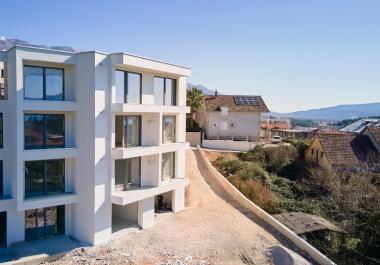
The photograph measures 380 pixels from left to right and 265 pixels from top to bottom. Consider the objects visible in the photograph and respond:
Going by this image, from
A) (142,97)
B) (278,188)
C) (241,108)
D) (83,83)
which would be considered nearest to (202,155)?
(278,188)

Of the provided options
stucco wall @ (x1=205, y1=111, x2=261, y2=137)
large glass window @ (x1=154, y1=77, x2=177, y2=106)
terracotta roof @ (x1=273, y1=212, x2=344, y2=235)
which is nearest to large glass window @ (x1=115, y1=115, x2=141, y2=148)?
large glass window @ (x1=154, y1=77, x2=177, y2=106)

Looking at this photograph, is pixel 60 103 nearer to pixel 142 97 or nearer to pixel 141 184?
pixel 142 97

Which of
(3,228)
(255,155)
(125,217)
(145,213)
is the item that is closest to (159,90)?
(145,213)

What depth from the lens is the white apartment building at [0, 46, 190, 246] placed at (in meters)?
19.2

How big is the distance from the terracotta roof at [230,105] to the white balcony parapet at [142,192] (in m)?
24.2

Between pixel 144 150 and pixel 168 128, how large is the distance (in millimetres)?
3929

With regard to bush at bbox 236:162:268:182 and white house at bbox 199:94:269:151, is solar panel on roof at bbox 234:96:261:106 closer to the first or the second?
white house at bbox 199:94:269:151

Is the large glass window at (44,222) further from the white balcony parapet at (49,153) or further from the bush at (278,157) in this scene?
the bush at (278,157)

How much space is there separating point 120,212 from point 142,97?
330 inches

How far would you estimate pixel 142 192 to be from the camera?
876 inches

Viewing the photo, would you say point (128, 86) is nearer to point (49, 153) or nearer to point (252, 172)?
point (49, 153)

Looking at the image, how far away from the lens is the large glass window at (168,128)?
25422mm

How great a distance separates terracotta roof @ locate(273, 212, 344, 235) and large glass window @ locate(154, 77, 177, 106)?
37.6 feet

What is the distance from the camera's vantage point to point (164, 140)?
25.5 meters
